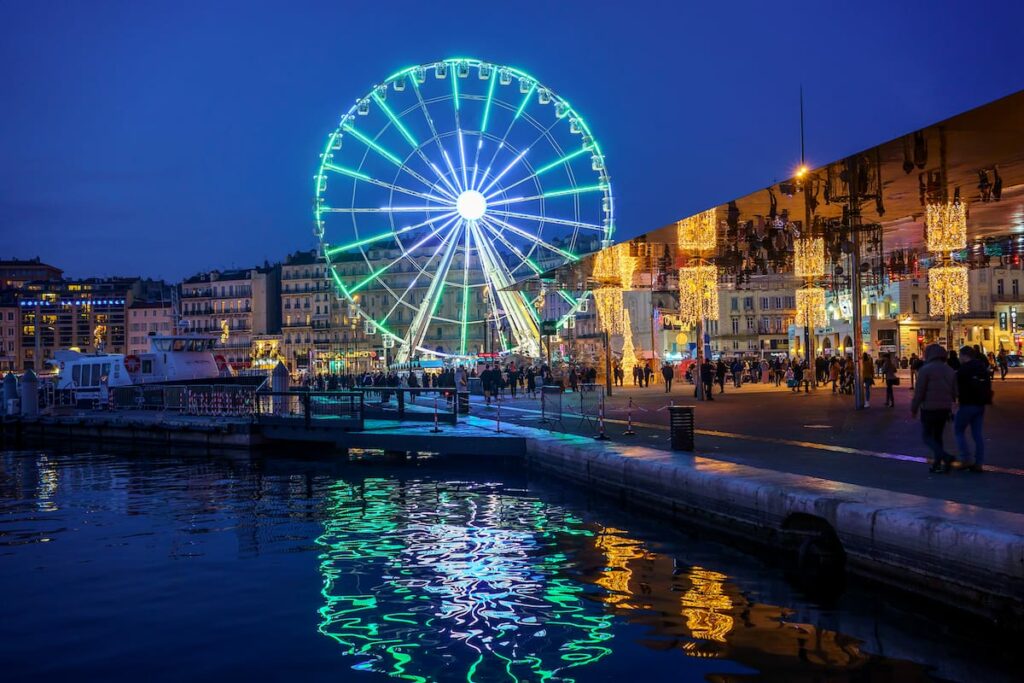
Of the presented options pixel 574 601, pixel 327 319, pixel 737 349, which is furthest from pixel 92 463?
pixel 327 319

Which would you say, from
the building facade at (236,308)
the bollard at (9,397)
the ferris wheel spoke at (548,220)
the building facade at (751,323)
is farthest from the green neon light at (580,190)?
the building facade at (236,308)

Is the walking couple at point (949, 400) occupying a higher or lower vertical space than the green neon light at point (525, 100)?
lower

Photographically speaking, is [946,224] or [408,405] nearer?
[946,224]

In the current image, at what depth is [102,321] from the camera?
161 metres

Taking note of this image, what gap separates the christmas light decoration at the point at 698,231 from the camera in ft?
84.9

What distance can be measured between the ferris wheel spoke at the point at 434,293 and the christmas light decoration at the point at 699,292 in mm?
14918

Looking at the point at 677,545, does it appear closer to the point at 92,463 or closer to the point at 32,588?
the point at 32,588

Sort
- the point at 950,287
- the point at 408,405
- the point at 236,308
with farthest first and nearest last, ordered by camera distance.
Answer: the point at 236,308 < the point at 408,405 < the point at 950,287

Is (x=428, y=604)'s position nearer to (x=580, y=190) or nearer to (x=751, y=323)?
(x=580, y=190)

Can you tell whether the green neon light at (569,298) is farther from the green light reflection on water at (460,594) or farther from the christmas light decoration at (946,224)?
the green light reflection on water at (460,594)

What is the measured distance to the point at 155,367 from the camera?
171ft

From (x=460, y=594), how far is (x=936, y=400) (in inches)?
292

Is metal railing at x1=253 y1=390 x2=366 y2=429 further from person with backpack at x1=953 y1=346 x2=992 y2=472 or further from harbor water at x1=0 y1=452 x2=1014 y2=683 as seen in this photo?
person with backpack at x1=953 y1=346 x2=992 y2=472

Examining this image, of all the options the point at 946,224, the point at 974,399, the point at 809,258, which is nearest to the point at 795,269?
the point at 809,258
